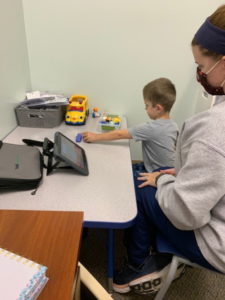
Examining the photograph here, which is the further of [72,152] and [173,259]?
[72,152]

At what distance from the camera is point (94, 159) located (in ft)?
3.74

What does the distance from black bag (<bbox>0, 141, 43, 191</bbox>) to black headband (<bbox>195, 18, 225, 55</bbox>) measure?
730 millimetres

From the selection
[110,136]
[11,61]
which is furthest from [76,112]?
[11,61]

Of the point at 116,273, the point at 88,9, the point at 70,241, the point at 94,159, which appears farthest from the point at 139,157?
the point at 70,241

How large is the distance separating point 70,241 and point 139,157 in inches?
57.3

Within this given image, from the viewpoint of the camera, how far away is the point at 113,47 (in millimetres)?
1571

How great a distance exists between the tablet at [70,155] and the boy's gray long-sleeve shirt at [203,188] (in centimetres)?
38

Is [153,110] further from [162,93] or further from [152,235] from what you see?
[152,235]

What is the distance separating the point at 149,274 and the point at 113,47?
1358 mm

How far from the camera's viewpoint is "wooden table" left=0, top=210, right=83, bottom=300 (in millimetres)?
462

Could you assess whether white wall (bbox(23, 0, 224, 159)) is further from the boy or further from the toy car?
the boy

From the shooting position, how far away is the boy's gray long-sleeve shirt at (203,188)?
0.64 m

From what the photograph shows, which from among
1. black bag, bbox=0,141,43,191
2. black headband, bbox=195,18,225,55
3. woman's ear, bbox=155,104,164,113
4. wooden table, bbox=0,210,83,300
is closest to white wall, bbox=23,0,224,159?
woman's ear, bbox=155,104,164,113

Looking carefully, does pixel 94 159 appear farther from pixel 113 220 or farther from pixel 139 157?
pixel 139 157
